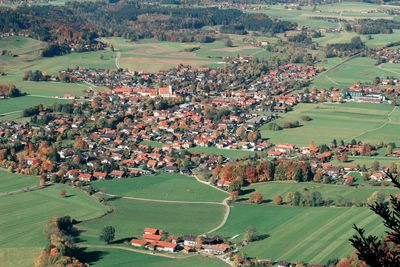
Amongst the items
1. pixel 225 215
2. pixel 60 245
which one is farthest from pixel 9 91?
pixel 60 245

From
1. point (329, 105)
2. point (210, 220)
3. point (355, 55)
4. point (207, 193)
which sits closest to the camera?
point (210, 220)

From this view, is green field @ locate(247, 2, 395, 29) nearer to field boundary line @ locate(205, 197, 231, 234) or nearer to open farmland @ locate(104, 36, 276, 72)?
open farmland @ locate(104, 36, 276, 72)

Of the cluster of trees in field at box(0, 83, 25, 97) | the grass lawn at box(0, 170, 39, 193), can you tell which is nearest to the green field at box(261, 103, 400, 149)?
the grass lawn at box(0, 170, 39, 193)

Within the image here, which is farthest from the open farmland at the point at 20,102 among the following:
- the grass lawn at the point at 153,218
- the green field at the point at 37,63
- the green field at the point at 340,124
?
the grass lawn at the point at 153,218

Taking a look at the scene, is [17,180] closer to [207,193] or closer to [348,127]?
[207,193]

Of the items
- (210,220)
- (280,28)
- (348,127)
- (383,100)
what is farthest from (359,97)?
(280,28)

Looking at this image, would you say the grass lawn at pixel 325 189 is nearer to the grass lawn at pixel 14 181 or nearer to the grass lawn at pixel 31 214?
the grass lawn at pixel 31 214
